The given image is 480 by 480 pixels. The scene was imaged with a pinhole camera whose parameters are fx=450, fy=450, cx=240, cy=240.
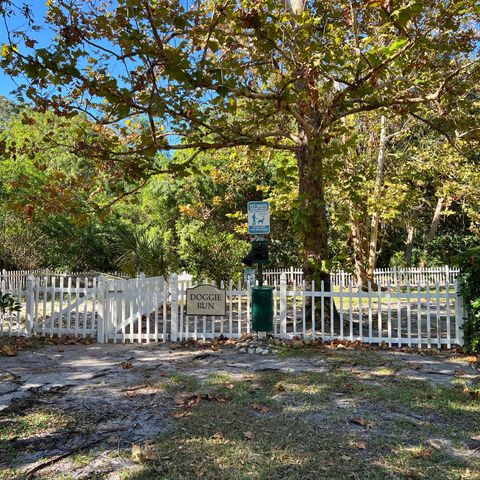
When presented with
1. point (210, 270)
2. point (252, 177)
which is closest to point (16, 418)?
point (210, 270)

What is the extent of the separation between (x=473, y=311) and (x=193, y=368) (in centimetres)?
437

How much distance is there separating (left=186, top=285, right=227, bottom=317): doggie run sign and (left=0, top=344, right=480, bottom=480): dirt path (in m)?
0.77

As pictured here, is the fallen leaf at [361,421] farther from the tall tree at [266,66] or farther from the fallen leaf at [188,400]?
the tall tree at [266,66]

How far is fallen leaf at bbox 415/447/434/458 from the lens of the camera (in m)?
3.42

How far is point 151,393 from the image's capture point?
16.5 ft

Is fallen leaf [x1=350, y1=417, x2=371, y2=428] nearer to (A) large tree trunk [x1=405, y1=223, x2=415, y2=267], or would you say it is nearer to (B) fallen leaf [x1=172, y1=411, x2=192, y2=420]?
(B) fallen leaf [x1=172, y1=411, x2=192, y2=420]

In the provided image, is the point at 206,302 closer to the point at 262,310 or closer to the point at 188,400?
the point at 262,310

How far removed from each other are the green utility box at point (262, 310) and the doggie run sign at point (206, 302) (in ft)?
1.89

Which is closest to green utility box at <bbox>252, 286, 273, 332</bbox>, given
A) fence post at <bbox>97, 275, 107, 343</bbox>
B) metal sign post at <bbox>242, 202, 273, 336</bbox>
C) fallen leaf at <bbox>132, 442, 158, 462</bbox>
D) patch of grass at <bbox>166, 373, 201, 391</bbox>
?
metal sign post at <bbox>242, 202, 273, 336</bbox>

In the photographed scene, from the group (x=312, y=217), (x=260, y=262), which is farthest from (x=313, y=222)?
Answer: (x=260, y=262)

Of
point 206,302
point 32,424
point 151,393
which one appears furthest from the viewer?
point 206,302

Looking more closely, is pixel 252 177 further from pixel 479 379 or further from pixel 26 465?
Answer: pixel 26 465

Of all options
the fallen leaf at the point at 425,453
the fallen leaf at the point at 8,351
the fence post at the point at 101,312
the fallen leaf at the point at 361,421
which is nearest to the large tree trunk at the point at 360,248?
the fence post at the point at 101,312

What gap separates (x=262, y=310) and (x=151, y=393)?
303 centimetres
